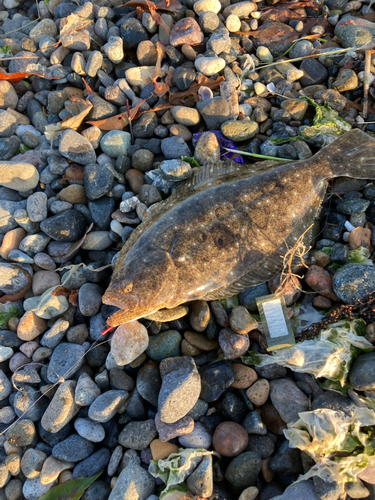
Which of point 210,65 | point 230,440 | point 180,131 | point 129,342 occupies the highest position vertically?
point 210,65

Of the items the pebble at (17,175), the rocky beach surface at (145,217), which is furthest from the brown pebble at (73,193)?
the pebble at (17,175)

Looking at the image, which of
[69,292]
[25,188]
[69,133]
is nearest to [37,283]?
[69,292]

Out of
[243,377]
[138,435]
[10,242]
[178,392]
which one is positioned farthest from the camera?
[10,242]

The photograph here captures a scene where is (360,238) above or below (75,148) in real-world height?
below

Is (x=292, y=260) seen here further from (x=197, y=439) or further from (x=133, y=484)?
(x=133, y=484)

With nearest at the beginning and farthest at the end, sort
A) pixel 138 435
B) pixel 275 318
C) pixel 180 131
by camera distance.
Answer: pixel 138 435, pixel 275 318, pixel 180 131

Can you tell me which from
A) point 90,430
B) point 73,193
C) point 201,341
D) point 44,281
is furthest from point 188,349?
point 73,193

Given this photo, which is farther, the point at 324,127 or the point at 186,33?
the point at 186,33
